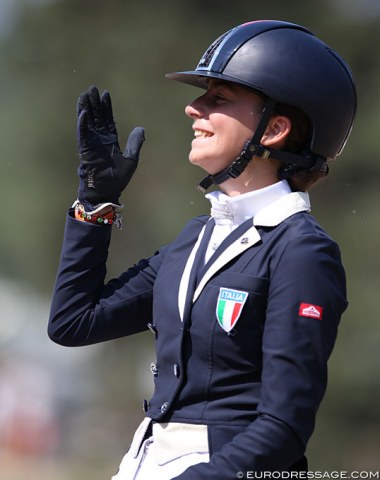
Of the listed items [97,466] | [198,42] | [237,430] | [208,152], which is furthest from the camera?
[198,42]

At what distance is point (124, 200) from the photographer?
28.3 ft

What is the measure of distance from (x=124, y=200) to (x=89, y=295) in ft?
19.8

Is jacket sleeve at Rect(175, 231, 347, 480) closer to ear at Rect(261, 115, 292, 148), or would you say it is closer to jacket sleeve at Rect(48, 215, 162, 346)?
ear at Rect(261, 115, 292, 148)

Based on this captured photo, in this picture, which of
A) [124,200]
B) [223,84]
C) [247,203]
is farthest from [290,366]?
[124,200]

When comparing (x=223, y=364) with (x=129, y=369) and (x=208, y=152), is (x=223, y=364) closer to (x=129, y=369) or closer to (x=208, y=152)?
(x=208, y=152)

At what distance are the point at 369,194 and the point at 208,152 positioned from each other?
5.99 m

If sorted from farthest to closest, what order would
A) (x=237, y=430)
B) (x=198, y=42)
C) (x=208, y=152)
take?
(x=198, y=42) < (x=208, y=152) < (x=237, y=430)

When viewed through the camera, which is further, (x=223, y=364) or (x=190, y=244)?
(x=190, y=244)

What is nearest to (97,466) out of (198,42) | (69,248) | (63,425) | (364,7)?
(63,425)

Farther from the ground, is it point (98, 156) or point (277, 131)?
point (277, 131)

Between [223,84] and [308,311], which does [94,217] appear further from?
[308,311]

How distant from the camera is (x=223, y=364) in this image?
2.23 meters

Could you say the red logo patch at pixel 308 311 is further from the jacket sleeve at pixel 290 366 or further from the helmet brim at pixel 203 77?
the helmet brim at pixel 203 77

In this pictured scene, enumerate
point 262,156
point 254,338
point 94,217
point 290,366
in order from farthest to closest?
point 94,217 → point 262,156 → point 254,338 → point 290,366
